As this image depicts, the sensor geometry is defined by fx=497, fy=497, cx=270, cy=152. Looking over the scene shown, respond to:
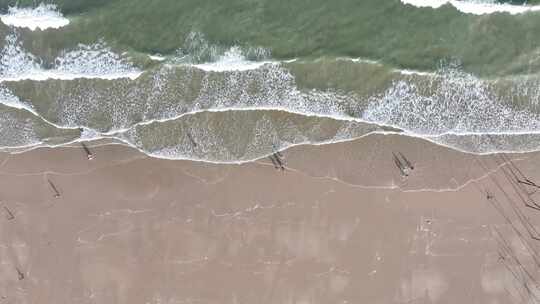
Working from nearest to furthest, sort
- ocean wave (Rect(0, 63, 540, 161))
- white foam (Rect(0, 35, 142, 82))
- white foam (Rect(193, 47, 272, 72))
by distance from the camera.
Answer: ocean wave (Rect(0, 63, 540, 161)), white foam (Rect(193, 47, 272, 72)), white foam (Rect(0, 35, 142, 82))

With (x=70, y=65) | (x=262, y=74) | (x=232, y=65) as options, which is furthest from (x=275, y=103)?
(x=70, y=65)

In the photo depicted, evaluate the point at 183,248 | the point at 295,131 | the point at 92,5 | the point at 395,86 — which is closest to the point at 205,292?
the point at 183,248

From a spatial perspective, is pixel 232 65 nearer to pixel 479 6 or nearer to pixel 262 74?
pixel 262 74

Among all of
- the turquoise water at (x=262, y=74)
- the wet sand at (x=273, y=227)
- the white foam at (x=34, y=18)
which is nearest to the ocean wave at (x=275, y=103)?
the turquoise water at (x=262, y=74)

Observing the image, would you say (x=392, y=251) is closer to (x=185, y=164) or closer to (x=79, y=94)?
(x=185, y=164)

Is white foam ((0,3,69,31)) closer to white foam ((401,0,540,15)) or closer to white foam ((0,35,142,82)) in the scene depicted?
white foam ((0,35,142,82))

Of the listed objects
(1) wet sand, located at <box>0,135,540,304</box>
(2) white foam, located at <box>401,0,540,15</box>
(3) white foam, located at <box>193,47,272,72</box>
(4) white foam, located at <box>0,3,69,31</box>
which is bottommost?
(1) wet sand, located at <box>0,135,540,304</box>

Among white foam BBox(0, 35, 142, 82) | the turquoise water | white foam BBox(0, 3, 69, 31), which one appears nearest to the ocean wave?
the turquoise water

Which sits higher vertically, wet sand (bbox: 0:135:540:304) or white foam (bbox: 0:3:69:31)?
white foam (bbox: 0:3:69:31)
